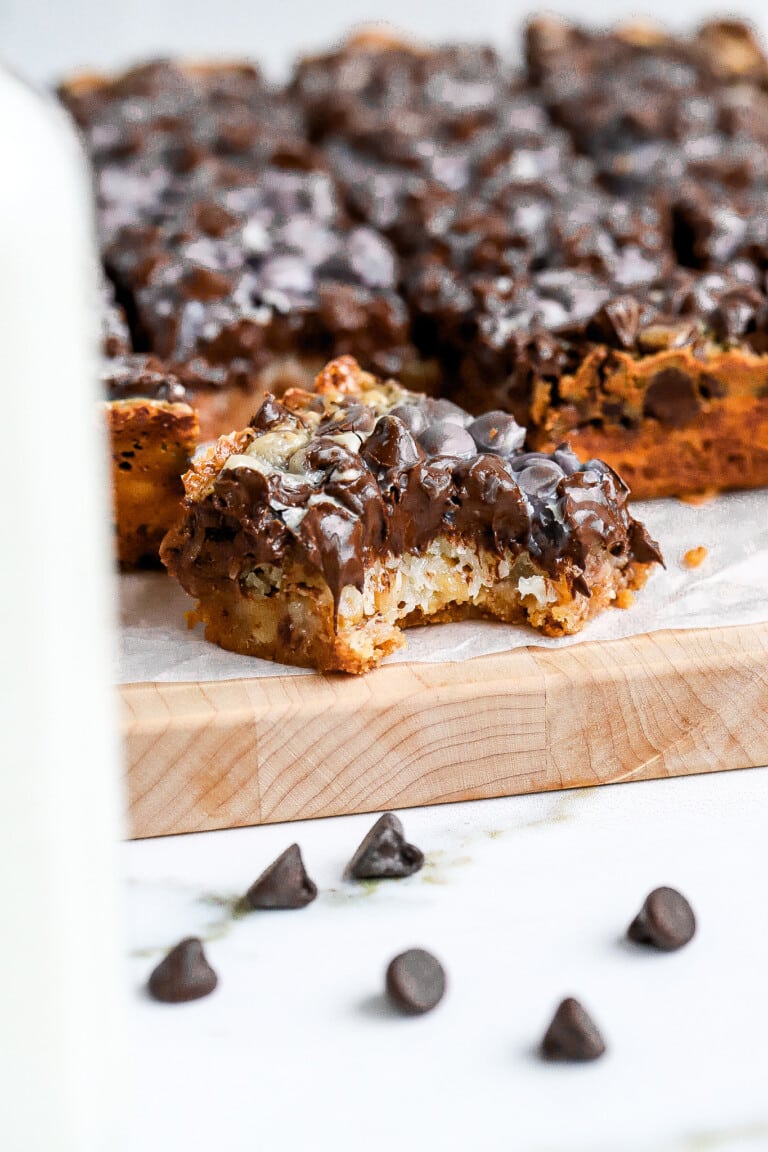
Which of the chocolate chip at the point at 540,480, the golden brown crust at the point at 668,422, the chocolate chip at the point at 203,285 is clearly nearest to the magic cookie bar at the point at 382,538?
the chocolate chip at the point at 540,480

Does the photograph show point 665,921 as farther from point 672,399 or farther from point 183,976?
point 672,399

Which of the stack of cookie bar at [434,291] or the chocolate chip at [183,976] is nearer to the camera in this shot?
the chocolate chip at [183,976]

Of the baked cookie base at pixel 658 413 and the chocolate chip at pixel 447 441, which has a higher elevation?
the chocolate chip at pixel 447 441

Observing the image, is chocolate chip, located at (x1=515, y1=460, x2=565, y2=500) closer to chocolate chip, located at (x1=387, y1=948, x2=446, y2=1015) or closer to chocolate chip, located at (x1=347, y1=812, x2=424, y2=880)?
chocolate chip, located at (x1=347, y1=812, x2=424, y2=880)

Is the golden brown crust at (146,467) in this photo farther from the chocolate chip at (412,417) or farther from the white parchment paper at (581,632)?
the chocolate chip at (412,417)

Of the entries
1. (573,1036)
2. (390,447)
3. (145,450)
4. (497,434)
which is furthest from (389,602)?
(573,1036)
